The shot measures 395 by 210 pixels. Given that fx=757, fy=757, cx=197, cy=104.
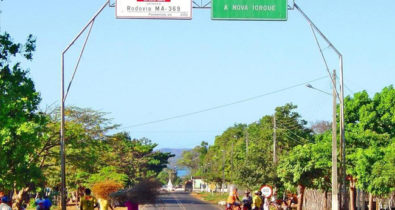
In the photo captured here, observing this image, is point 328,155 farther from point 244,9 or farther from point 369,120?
point 244,9

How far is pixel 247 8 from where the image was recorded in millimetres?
25594

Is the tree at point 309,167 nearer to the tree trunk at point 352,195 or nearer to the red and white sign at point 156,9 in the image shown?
the tree trunk at point 352,195

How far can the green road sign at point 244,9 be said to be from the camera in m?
25.6

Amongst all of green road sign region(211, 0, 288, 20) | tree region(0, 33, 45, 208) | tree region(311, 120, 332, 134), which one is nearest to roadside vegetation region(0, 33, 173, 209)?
tree region(0, 33, 45, 208)

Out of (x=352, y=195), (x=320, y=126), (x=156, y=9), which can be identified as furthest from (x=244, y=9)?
(x=320, y=126)

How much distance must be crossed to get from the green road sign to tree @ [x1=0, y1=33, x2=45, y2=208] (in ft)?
20.7

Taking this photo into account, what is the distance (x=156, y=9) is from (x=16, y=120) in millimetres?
6208

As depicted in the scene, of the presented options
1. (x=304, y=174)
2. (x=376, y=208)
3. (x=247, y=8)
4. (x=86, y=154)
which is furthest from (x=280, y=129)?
(x=247, y=8)

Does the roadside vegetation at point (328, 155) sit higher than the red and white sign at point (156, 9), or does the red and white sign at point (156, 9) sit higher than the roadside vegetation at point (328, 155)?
the red and white sign at point (156, 9)

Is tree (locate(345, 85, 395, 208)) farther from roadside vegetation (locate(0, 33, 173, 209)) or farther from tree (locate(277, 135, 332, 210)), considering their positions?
roadside vegetation (locate(0, 33, 173, 209))

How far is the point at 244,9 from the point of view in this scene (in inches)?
1007

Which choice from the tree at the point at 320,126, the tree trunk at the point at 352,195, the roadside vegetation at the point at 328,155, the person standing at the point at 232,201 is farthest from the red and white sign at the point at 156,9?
the tree at the point at 320,126

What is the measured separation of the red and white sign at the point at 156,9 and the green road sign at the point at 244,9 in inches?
38.9

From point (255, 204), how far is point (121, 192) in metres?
16.6
